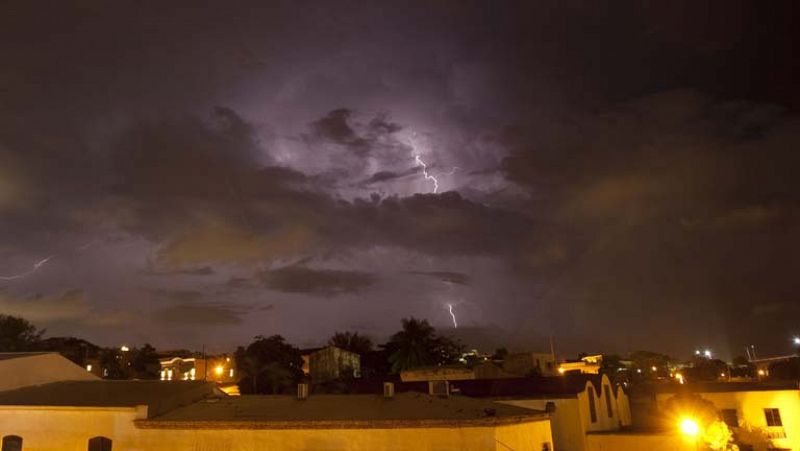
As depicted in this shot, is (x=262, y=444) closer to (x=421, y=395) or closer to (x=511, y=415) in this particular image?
(x=421, y=395)

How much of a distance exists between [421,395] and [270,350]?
121 ft

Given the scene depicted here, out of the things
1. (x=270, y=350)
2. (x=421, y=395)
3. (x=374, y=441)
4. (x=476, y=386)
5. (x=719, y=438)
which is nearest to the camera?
(x=374, y=441)

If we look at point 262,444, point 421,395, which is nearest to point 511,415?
point 421,395

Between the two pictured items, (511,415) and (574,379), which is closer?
(511,415)

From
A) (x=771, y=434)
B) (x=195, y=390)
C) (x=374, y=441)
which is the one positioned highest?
(x=195, y=390)

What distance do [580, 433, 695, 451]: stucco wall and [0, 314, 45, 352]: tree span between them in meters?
62.0

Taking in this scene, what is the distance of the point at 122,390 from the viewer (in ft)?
91.1

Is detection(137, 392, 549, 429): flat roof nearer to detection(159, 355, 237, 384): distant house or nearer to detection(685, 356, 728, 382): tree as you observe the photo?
detection(159, 355, 237, 384): distant house

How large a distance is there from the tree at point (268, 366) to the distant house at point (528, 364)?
2294 centimetres

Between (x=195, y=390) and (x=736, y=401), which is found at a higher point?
(x=195, y=390)

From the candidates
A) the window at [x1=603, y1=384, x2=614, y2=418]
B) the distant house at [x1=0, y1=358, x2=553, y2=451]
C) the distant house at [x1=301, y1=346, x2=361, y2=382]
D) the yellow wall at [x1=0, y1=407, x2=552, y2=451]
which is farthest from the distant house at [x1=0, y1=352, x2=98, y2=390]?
the distant house at [x1=301, y1=346, x2=361, y2=382]

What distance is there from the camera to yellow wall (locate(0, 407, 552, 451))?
22234mm

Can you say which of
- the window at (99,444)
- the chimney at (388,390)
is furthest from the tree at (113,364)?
the chimney at (388,390)

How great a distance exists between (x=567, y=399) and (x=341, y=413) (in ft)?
55.2
